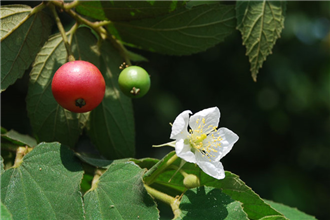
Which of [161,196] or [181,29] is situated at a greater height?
[181,29]

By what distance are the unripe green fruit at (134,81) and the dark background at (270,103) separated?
8.66 ft

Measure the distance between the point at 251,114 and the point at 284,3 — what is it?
3.14 metres

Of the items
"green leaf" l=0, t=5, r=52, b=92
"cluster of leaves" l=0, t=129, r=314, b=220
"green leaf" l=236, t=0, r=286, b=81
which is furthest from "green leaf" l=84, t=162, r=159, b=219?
"green leaf" l=236, t=0, r=286, b=81

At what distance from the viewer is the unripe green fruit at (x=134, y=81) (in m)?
1.21

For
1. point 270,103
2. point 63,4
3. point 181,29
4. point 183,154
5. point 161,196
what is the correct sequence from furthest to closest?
point 270,103 → point 181,29 → point 63,4 → point 161,196 → point 183,154

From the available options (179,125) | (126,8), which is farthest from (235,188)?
(126,8)

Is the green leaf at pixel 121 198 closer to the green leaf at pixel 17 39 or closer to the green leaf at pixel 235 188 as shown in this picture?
the green leaf at pixel 235 188

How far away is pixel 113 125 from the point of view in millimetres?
1477

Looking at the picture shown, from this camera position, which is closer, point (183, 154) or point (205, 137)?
point (183, 154)

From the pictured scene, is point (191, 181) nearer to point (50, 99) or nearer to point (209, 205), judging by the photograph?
point (209, 205)

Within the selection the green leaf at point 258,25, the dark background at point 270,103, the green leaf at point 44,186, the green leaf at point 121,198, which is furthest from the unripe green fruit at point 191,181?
the dark background at point 270,103

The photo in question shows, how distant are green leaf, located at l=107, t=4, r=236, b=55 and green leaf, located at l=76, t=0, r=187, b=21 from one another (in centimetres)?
7

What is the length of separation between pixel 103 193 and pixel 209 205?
31cm

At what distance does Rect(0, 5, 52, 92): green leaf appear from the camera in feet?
3.88
